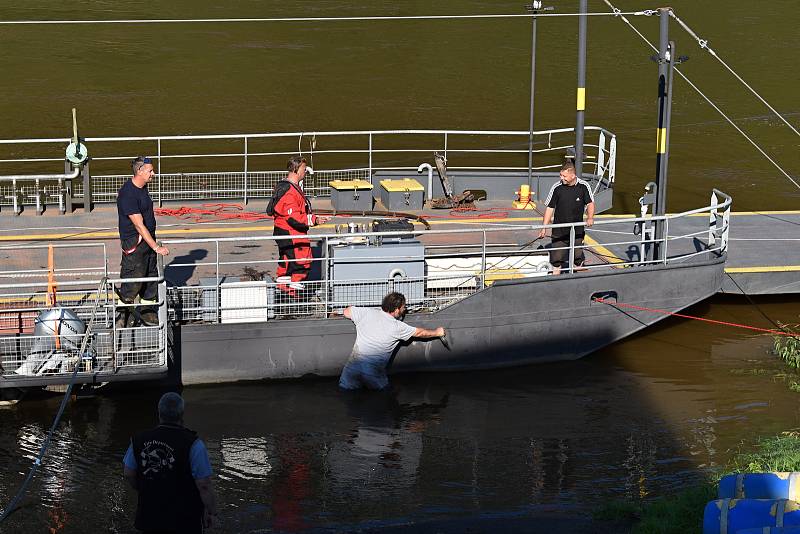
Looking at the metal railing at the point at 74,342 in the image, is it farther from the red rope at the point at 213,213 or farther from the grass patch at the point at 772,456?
the grass patch at the point at 772,456

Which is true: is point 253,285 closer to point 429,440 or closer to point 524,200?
point 429,440

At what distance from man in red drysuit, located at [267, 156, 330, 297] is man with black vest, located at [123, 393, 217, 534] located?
6.43 meters

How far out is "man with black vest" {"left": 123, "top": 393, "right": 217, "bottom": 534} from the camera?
8.31m

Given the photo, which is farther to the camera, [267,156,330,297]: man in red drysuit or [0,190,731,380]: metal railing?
[267,156,330,297]: man in red drysuit

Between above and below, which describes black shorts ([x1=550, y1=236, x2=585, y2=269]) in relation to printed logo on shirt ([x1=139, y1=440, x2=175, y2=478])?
above

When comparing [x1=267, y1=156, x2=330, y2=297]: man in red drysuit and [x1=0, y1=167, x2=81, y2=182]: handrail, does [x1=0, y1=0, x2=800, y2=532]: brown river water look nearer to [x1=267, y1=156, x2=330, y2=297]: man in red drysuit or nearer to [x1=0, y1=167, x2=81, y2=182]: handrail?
[x1=267, y1=156, x2=330, y2=297]: man in red drysuit

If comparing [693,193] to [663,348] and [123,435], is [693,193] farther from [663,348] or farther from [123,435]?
[123,435]

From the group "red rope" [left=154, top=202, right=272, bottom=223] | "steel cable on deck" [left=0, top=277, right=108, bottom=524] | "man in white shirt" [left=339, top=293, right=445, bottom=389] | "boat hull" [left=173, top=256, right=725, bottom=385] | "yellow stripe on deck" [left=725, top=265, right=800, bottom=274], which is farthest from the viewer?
"red rope" [left=154, top=202, right=272, bottom=223]

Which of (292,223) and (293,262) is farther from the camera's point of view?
(293,262)

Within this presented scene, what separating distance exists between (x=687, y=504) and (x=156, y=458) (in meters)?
5.10

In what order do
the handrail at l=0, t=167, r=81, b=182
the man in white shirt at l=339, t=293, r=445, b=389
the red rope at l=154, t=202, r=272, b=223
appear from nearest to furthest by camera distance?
the man in white shirt at l=339, t=293, r=445, b=389
the handrail at l=0, t=167, r=81, b=182
the red rope at l=154, t=202, r=272, b=223

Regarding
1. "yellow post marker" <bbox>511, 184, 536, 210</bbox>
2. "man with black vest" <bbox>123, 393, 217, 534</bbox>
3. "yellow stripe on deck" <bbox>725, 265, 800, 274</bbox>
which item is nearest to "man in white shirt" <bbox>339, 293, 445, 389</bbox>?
"yellow stripe on deck" <bbox>725, 265, 800, 274</bbox>

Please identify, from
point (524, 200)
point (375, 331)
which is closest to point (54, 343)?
point (375, 331)

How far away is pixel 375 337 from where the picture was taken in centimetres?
1446
